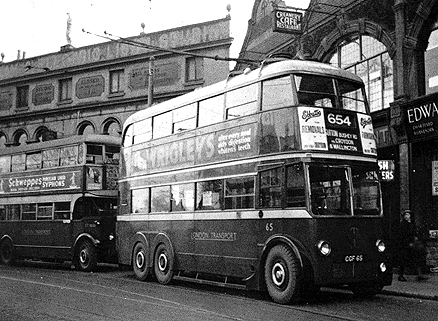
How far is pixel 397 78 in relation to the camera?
51.9 ft

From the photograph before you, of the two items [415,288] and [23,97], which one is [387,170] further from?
[23,97]

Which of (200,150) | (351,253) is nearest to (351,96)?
(351,253)

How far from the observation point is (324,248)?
999 centimetres

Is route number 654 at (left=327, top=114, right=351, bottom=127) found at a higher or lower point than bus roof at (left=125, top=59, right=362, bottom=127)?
lower

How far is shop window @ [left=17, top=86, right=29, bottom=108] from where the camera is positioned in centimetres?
3519

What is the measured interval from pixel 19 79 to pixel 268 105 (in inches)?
1083

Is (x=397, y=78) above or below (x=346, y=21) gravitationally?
below

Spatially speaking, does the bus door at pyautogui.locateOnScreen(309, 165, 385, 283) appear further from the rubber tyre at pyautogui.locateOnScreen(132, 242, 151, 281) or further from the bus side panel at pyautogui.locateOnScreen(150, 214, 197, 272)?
the rubber tyre at pyautogui.locateOnScreen(132, 242, 151, 281)

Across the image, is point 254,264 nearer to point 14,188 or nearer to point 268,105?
point 268,105

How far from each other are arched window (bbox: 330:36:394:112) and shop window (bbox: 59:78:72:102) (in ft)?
63.3

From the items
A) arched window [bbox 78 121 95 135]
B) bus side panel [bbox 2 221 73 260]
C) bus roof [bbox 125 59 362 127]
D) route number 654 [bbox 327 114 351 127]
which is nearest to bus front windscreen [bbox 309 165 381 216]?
route number 654 [bbox 327 114 351 127]

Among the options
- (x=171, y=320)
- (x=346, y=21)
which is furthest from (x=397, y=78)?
(x=171, y=320)

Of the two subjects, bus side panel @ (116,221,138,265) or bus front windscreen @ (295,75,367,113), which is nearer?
bus front windscreen @ (295,75,367,113)

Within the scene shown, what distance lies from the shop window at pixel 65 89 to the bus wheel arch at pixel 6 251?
43.9ft
